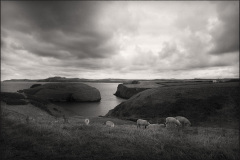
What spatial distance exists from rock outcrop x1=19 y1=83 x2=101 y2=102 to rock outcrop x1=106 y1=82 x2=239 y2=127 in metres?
51.2

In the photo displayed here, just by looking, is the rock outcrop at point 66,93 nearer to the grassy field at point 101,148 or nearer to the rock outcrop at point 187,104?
the rock outcrop at point 187,104

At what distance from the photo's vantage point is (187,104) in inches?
1624

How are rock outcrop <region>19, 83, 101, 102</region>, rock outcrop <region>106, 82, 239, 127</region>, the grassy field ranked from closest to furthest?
the grassy field < rock outcrop <region>106, 82, 239, 127</region> < rock outcrop <region>19, 83, 101, 102</region>

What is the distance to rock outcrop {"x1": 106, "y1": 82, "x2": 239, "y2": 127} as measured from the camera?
3728 centimetres

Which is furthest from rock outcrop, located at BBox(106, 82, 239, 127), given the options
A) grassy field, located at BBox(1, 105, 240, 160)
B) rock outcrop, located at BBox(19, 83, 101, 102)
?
rock outcrop, located at BBox(19, 83, 101, 102)

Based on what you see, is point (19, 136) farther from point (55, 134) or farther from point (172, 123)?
point (172, 123)

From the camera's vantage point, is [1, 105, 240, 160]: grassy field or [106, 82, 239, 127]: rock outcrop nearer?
[1, 105, 240, 160]: grassy field

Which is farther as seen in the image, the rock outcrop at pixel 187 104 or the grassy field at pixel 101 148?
the rock outcrop at pixel 187 104

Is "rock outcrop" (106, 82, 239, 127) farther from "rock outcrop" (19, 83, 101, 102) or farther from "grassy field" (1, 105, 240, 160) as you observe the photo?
"rock outcrop" (19, 83, 101, 102)

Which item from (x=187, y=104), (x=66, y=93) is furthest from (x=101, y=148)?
(x=66, y=93)

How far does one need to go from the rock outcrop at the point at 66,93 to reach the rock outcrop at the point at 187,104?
168 ft

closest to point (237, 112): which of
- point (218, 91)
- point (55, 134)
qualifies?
point (218, 91)

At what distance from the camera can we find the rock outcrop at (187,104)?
37.3m

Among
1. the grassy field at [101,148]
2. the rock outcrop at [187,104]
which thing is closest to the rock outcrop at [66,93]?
the rock outcrop at [187,104]
